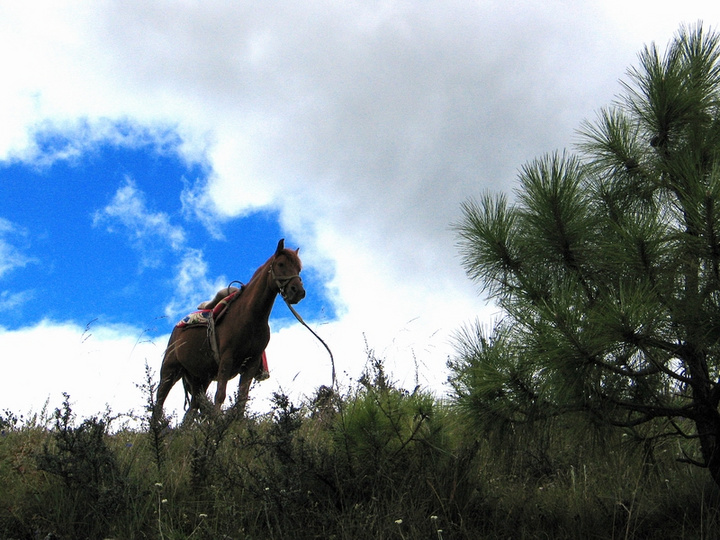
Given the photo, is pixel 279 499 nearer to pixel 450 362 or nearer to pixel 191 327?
pixel 450 362

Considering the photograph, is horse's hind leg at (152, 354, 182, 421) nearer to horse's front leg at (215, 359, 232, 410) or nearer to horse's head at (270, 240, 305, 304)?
horse's front leg at (215, 359, 232, 410)

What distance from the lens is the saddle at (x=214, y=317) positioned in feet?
23.5

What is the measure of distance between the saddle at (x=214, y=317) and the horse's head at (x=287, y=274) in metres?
0.92

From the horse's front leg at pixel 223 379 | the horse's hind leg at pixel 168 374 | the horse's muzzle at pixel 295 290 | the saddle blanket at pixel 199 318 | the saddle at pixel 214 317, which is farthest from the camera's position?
the horse's hind leg at pixel 168 374

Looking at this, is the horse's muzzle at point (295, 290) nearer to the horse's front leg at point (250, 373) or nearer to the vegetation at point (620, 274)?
the horse's front leg at point (250, 373)

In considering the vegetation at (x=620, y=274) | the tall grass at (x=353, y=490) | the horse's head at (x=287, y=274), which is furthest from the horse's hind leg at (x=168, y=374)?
the vegetation at (x=620, y=274)

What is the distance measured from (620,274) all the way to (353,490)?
2023 millimetres

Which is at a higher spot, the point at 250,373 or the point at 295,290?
the point at 295,290

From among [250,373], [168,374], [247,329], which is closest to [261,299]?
[247,329]

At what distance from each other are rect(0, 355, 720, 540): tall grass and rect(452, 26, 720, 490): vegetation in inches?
11.6

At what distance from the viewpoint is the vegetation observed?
3250 millimetres

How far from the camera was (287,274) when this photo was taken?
22.0 ft

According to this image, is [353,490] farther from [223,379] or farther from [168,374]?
[168,374]

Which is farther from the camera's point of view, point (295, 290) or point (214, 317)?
point (214, 317)
